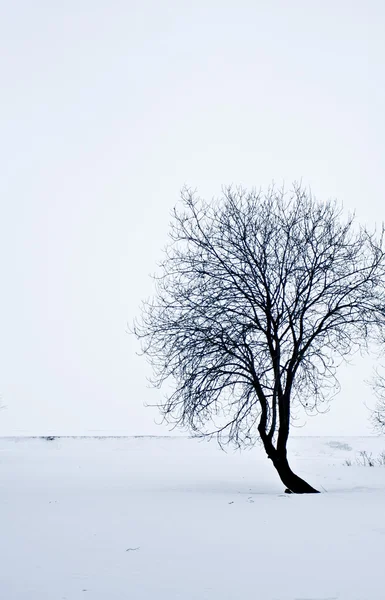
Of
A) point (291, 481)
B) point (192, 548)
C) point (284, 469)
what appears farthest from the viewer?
point (284, 469)

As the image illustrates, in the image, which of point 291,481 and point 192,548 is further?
point 291,481

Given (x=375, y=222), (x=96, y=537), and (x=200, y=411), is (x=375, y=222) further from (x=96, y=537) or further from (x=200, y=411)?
(x=96, y=537)

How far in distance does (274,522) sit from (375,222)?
9.44m

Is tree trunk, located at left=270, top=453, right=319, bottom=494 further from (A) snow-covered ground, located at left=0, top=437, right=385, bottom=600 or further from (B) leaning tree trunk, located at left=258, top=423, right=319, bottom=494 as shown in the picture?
(A) snow-covered ground, located at left=0, top=437, right=385, bottom=600

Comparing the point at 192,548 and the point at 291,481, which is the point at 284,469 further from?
the point at 192,548

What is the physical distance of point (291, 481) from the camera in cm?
1328

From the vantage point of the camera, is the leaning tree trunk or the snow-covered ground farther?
the leaning tree trunk

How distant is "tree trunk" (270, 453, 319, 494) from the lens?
1312 cm

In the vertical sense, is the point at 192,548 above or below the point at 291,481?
above

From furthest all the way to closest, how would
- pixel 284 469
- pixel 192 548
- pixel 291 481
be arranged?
pixel 284 469, pixel 291 481, pixel 192 548

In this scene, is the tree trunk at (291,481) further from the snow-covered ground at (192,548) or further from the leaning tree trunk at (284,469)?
the snow-covered ground at (192,548)

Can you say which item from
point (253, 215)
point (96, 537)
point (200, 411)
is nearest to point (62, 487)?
point (200, 411)

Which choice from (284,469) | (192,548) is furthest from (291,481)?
(192,548)

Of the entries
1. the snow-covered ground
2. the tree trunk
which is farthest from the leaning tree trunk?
the snow-covered ground
